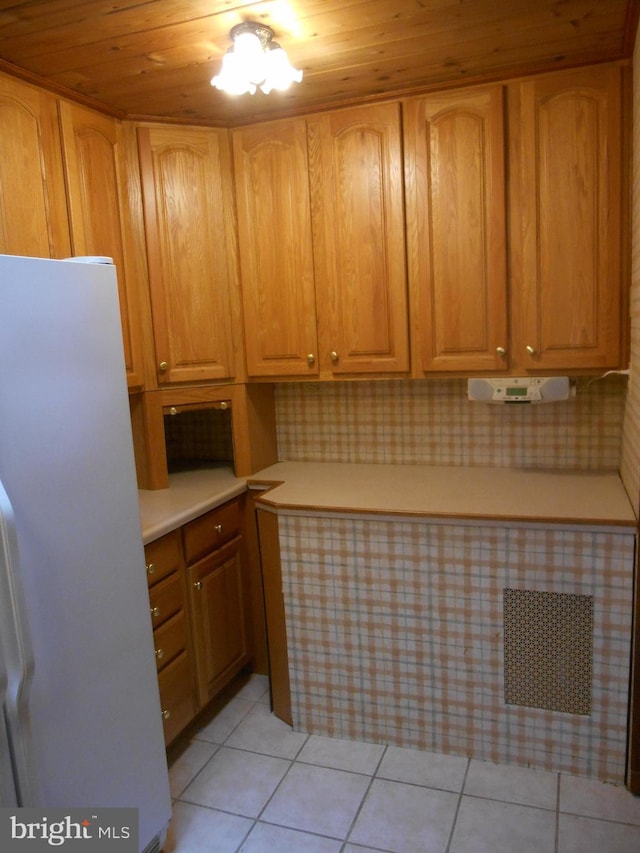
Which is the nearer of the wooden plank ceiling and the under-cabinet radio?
the wooden plank ceiling

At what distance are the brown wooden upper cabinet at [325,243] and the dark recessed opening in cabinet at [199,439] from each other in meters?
0.50

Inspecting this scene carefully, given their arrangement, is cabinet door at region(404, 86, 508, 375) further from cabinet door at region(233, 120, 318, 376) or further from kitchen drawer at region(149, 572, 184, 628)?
kitchen drawer at region(149, 572, 184, 628)

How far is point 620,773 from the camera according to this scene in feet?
6.73

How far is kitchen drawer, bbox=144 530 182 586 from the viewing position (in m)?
2.08

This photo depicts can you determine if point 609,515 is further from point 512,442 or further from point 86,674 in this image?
point 86,674

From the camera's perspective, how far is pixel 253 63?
185cm

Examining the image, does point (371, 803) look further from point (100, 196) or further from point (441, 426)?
point (100, 196)

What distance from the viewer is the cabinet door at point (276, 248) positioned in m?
2.51

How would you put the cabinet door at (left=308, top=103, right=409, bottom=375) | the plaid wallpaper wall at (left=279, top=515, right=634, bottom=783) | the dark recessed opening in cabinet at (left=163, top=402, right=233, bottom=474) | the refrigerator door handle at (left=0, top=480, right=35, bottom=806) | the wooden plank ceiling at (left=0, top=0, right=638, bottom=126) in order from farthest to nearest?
the dark recessed opening in cabinet at (left=163, top=402, right=233, bottom=474), the cabinet door at (left=308, top=103, right=409, bottom=375), the plaid wallpaper wall at (left=279, top=515, right=634, bottom=783), the wooden plank ceiling at (left=0, top=0, right=638, bottom=126), the refrigerator door handle at (left=0, top=480, right=35, bottom=806)

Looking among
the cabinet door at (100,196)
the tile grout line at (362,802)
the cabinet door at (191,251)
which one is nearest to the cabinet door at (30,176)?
the cabinet door at (100,196)

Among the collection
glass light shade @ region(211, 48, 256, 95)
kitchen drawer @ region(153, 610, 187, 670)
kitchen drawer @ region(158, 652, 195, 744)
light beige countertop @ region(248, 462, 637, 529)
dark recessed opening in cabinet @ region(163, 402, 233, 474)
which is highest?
glass light shade @ region(211, 48, 256, 95)

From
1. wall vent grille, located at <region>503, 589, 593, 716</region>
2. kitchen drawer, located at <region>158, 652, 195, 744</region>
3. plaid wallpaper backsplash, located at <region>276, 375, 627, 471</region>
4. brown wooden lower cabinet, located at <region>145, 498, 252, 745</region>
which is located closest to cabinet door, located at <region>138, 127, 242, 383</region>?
plaid wallpaper backsplash, located at <region>276, 375, 627, 471</region>

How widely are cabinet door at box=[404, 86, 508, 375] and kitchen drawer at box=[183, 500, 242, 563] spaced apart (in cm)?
93

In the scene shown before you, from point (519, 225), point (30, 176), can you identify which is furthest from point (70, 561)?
point (519, 225)
